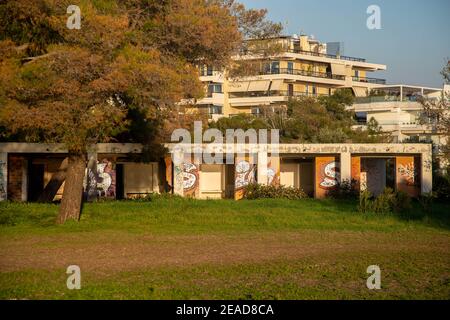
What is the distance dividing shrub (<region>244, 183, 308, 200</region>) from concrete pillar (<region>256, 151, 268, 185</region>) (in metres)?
2.11

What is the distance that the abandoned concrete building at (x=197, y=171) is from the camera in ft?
128

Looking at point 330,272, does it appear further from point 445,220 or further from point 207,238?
point 445,220

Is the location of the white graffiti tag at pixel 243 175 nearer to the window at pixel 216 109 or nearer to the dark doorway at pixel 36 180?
the dark doorway at pixel 36 180

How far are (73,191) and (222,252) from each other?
9.41 m

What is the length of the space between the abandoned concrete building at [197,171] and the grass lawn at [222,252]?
8622mm

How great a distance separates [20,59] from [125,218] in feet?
24.0

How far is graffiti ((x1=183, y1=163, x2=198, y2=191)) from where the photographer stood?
134 ft

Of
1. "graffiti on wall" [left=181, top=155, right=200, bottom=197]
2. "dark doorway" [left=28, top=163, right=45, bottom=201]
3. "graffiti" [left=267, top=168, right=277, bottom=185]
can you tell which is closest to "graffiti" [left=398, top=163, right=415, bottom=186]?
"graffiti" [left=267, top=168, right=277, bottom=185]

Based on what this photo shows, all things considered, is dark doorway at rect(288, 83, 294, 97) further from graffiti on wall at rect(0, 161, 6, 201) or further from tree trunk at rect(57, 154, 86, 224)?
tree trunk at rect(57, 154, 86, 224)

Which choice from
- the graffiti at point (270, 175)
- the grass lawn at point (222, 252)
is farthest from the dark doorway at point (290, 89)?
the grass lawn at point (222, 252)

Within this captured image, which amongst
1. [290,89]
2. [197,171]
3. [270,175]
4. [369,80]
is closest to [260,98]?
[290,89]
